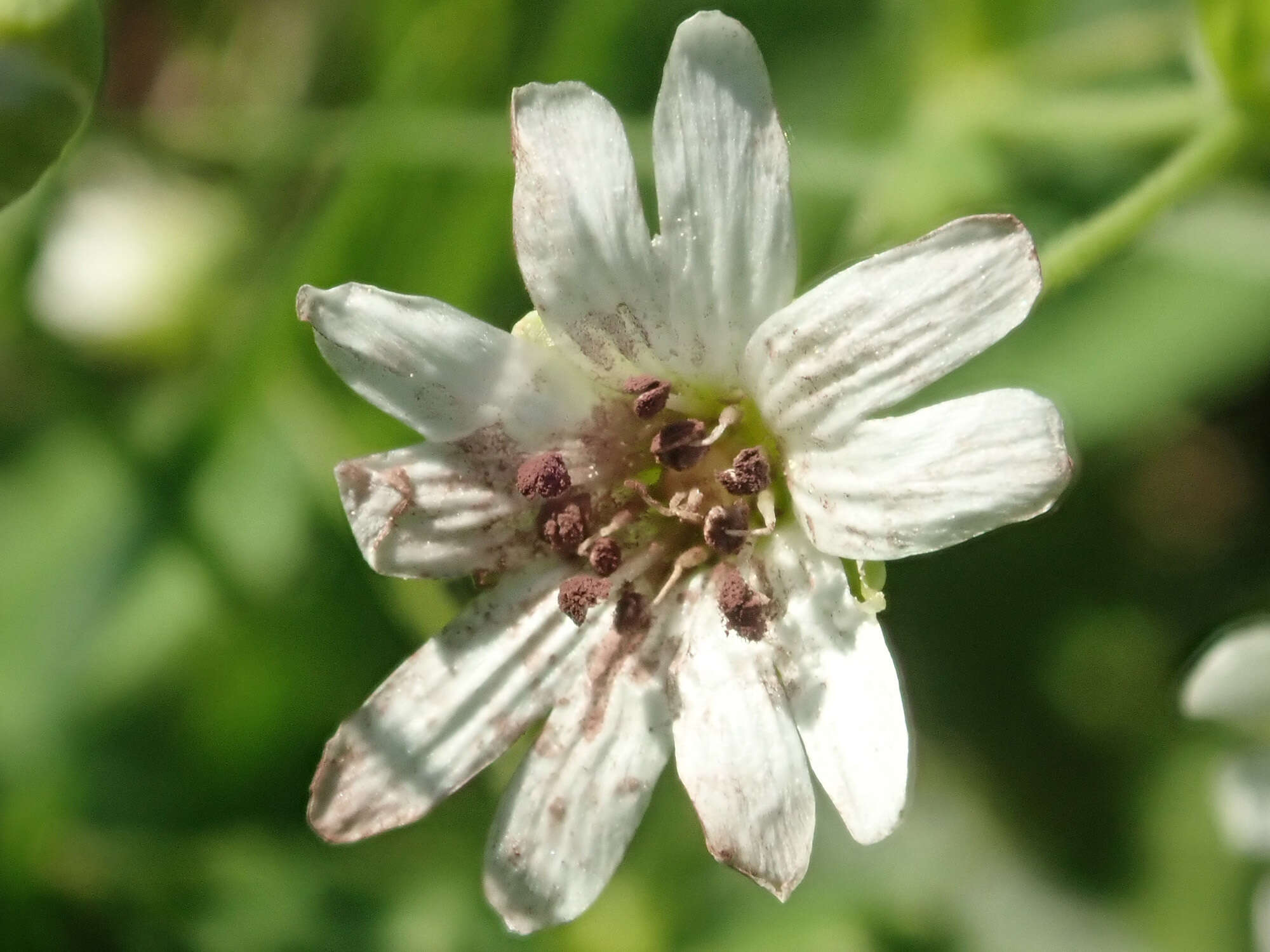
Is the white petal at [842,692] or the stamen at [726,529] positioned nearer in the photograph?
the white petal at [842,692]

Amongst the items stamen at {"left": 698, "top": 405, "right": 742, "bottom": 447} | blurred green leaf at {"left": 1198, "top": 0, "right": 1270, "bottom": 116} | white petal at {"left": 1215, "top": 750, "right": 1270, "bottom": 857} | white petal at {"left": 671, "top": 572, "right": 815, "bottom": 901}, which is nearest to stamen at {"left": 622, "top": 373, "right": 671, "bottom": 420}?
stamen at {"left": 698, "top": 405, "right": 742, "bottom": 447}

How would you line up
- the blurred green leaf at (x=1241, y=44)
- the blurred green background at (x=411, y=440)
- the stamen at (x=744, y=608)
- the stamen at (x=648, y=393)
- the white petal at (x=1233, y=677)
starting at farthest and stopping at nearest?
the blurred green background at (x=411, y=440) < the white petal at (x=1233, y=677) < the blurred green leaf at (x=1241, y=44) < the stamen at (x=648, y=393) < the stamen at (x=744, y=608)

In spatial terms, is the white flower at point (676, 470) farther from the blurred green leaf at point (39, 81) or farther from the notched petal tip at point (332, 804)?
the blurred green leaf at point (39, 81)

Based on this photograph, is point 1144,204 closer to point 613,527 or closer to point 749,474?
point 749,474

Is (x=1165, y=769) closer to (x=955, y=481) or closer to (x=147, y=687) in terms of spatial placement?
(x=955, y=481)

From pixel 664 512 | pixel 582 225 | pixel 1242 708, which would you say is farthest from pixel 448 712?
pixel 1242 708

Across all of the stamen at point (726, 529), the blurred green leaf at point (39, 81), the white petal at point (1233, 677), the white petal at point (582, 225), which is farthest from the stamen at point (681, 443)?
the white petal at point (1233, 677)
